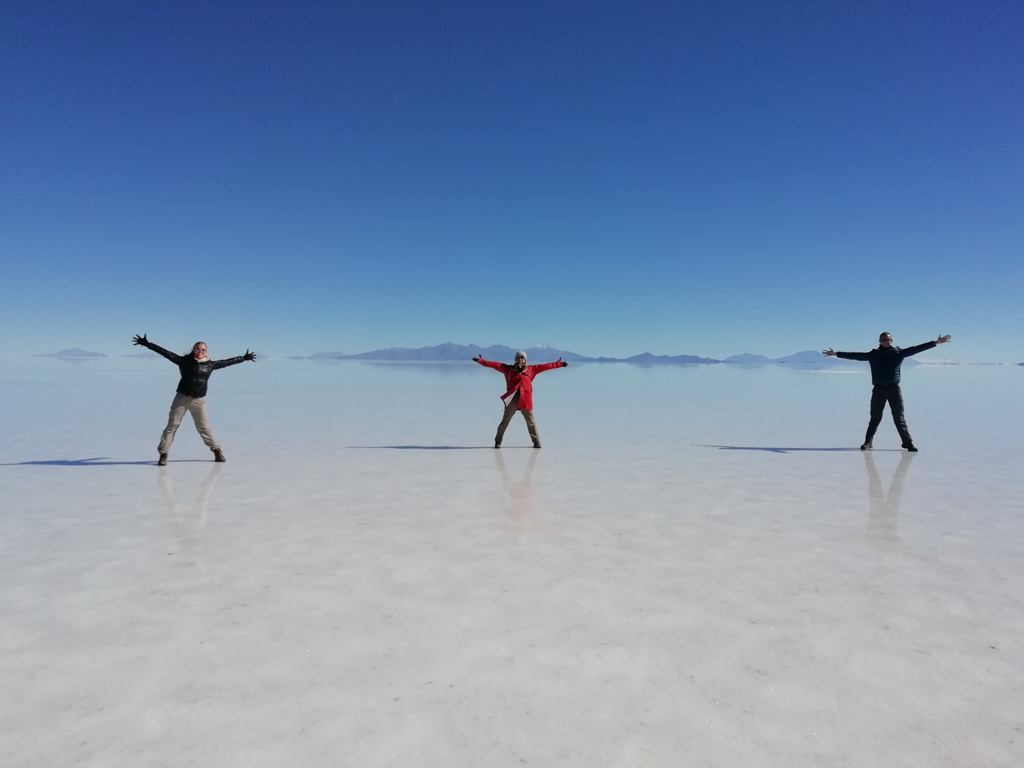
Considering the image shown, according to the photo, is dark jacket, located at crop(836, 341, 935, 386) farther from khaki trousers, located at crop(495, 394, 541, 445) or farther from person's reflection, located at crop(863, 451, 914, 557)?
khaki trousers, located at crop(495, 394, 541, 445)

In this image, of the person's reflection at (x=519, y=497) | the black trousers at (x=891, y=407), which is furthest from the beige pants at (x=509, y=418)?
the black trousers at (x=891, y=407)

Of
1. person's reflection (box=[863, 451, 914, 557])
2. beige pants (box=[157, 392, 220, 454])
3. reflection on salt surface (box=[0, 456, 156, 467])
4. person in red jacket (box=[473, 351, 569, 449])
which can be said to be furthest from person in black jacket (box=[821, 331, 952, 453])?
reflection on salt surface (box=[0, 456, 156, 467])

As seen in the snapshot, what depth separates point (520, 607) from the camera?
15.6 feet

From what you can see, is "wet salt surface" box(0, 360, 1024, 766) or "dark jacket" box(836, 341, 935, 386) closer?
"wet salt surface" box(0, 360, 1024, 766)

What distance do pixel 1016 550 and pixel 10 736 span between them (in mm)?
8822

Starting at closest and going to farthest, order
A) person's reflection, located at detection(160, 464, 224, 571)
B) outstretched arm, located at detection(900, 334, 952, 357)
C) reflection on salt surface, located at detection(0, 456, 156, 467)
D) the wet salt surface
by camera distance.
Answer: the wet salt surface < person's reflection, located at detection(160, 464, 224, 571) < reflection on salt surface, located at detection(0, 456, 156, 467) < outstretched arm, located at detection(900, 334, 952, 357)

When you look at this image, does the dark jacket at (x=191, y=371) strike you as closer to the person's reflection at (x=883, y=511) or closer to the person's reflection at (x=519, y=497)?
the person's reflection at (x=519, y=497)

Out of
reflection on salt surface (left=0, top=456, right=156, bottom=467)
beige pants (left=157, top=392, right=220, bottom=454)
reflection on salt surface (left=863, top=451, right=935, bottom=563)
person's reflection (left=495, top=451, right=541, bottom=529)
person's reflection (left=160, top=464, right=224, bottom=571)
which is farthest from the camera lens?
beige pants (left=157, top=392, right=220, bottom=454)

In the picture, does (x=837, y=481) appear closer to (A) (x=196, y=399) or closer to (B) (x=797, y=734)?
(B) (x=797, y=734)

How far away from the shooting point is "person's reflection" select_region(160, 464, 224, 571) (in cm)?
605

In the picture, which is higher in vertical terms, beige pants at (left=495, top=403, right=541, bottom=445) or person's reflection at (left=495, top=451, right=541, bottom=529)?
beige pants at (left=495, top=403, right=541, bottom=445)

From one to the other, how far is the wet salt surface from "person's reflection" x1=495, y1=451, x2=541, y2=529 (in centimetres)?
6

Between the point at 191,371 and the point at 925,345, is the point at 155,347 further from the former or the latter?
the point at 925,345

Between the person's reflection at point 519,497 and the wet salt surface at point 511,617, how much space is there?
6cm
